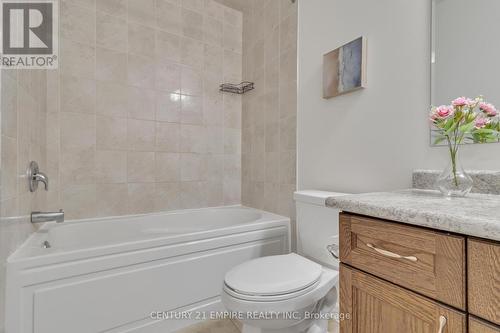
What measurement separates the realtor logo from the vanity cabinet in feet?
5.15

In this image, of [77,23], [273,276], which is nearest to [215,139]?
[77,23]

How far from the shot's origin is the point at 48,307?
47.0 inches

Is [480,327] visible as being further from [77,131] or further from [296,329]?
[77,131]

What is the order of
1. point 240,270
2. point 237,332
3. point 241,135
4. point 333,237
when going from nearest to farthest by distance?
1. point 240,270
2. point 333,237
3. point 237,332
4. point 241,135

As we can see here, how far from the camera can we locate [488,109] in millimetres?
935

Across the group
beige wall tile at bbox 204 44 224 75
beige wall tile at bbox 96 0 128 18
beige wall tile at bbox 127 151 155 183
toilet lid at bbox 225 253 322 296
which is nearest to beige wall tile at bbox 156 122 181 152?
beige wall tile at bbox 127 151 155 183

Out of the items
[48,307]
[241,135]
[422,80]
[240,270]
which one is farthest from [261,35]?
[48,307]

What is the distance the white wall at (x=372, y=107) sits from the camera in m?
1.19

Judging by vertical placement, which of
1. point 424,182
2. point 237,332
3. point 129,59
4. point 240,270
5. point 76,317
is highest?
point 129,59

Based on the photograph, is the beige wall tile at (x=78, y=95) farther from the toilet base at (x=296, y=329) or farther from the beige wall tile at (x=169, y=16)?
the toilet base at (x=296, y=329)

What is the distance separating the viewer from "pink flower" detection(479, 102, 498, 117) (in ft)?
3.05

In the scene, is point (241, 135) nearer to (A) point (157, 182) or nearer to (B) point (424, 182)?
(A) point (157, 182)

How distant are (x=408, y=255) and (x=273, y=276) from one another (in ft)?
2.28

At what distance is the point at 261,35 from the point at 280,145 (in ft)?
3.62
